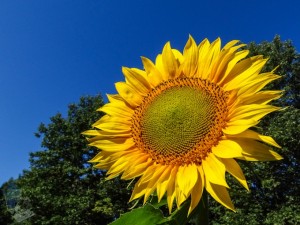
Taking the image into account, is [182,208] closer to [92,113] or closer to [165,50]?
[165,50]

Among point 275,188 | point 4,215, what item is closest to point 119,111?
point 275,188

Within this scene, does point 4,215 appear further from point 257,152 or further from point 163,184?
point 257,152

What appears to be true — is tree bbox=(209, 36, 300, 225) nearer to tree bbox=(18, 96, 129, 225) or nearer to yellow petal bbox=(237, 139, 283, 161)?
tree bbox=(18, 96, 129, 225)

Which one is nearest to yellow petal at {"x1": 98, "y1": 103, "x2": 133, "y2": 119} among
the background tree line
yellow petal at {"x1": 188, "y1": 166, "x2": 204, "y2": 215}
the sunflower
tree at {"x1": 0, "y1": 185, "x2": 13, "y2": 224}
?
the sunflower

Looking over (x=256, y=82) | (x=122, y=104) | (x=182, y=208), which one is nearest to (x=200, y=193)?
(x=182, y=208)

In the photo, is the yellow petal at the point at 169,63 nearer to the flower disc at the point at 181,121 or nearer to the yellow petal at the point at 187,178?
the flower disc at the point at 181,121

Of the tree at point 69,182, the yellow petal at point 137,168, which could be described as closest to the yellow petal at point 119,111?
the yellow petal at point 137,168

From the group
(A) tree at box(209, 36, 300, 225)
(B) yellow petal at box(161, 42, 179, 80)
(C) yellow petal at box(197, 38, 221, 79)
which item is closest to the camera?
(C) yellow petal at box(197, 38, 221, 79)
